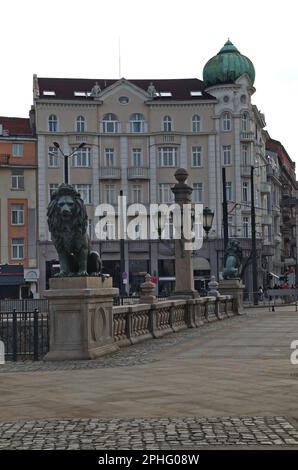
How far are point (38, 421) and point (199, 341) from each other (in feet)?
34.6

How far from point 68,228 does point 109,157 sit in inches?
2068

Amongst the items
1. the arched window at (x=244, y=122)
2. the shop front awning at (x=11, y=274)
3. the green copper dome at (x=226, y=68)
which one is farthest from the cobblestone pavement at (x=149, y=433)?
the green copper dome at (x=226, y=68)

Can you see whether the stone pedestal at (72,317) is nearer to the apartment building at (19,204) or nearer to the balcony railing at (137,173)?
the apartment building at (19,204)

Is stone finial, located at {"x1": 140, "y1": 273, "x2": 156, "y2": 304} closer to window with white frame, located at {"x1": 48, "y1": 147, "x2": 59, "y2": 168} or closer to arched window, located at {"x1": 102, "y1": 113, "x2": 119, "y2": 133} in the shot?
window with white frame, located at {"x1": 48, "y1": 147, "x2": 59, "y2": 168}

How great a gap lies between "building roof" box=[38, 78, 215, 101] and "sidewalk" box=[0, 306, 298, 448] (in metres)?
54.0

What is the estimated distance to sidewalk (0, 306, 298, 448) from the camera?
724cm

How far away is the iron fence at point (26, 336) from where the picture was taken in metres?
15.5

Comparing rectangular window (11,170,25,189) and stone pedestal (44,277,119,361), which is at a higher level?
rectangular window (11,170,25,189)

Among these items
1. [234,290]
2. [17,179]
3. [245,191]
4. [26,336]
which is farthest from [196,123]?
[26,336]

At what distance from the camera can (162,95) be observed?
225 feet

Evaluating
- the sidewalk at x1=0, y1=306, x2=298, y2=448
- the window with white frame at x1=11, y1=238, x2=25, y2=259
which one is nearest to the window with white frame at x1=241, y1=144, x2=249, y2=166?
the window with white frame at x1=11, y1=238, x2=25, y2=259

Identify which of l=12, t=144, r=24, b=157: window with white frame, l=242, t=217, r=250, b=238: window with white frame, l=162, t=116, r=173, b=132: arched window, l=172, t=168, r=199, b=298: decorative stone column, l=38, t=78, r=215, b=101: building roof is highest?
l=38, t=78, r=215, b=101: building roof

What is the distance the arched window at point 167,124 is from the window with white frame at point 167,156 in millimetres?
1621

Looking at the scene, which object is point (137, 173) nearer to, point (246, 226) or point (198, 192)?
point (198, 192)
